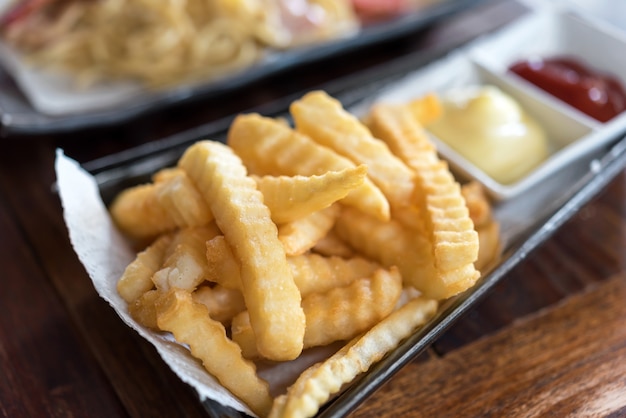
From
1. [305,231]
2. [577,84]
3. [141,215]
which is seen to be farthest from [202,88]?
[577,84]

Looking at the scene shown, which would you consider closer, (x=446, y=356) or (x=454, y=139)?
(x=446, y=356)

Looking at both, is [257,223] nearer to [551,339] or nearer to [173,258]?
[173,258]

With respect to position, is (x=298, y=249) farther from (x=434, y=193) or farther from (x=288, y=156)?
(x=434, y=193)

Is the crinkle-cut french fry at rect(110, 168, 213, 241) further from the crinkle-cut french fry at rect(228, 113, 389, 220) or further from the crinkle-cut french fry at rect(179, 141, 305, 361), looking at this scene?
the crinkle-cut french fry at rect(228, 113, 389, 220)

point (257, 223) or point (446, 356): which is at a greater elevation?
point (257, 223)

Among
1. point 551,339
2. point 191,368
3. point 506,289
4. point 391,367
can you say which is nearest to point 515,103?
point 506,289

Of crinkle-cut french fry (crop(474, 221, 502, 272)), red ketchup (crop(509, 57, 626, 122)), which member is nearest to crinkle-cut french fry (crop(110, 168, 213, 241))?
crinkle-cut french fry (crop(474, 221, 502, 272))

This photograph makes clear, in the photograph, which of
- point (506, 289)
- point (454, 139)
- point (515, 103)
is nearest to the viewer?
point (506, 289)
